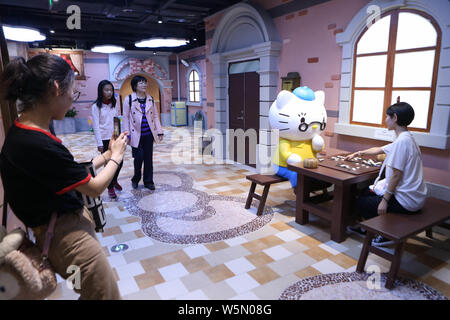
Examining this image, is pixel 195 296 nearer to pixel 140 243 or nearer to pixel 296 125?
pixel 140 243

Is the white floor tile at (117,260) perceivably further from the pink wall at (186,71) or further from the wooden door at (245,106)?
the pink wall at (186,71)

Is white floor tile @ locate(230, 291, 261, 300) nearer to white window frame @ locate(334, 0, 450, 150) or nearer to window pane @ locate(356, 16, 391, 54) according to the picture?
white window frame @ locate(334, 0, 450, 150)

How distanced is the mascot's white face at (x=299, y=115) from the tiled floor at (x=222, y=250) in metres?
0.98

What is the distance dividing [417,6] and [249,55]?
2868 millimetres

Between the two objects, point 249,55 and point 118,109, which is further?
point 249,55

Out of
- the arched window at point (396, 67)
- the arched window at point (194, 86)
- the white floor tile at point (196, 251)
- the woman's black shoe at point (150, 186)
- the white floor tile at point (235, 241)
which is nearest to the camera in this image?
the white floor tile at point (196, 251)

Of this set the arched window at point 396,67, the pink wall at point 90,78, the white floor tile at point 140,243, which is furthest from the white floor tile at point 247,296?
the pink wall at point 90,78

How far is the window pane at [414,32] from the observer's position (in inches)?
125

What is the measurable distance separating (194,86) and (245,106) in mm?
6899

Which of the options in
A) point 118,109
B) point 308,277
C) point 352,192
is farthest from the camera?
point 118,109

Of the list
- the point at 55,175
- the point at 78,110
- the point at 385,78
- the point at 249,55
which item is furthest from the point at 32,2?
the point at 78,110

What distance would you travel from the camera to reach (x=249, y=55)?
221 inches

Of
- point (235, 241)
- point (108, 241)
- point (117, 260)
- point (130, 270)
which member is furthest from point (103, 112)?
point (235, 241)

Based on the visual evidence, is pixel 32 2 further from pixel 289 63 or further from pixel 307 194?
pixel 307 194
